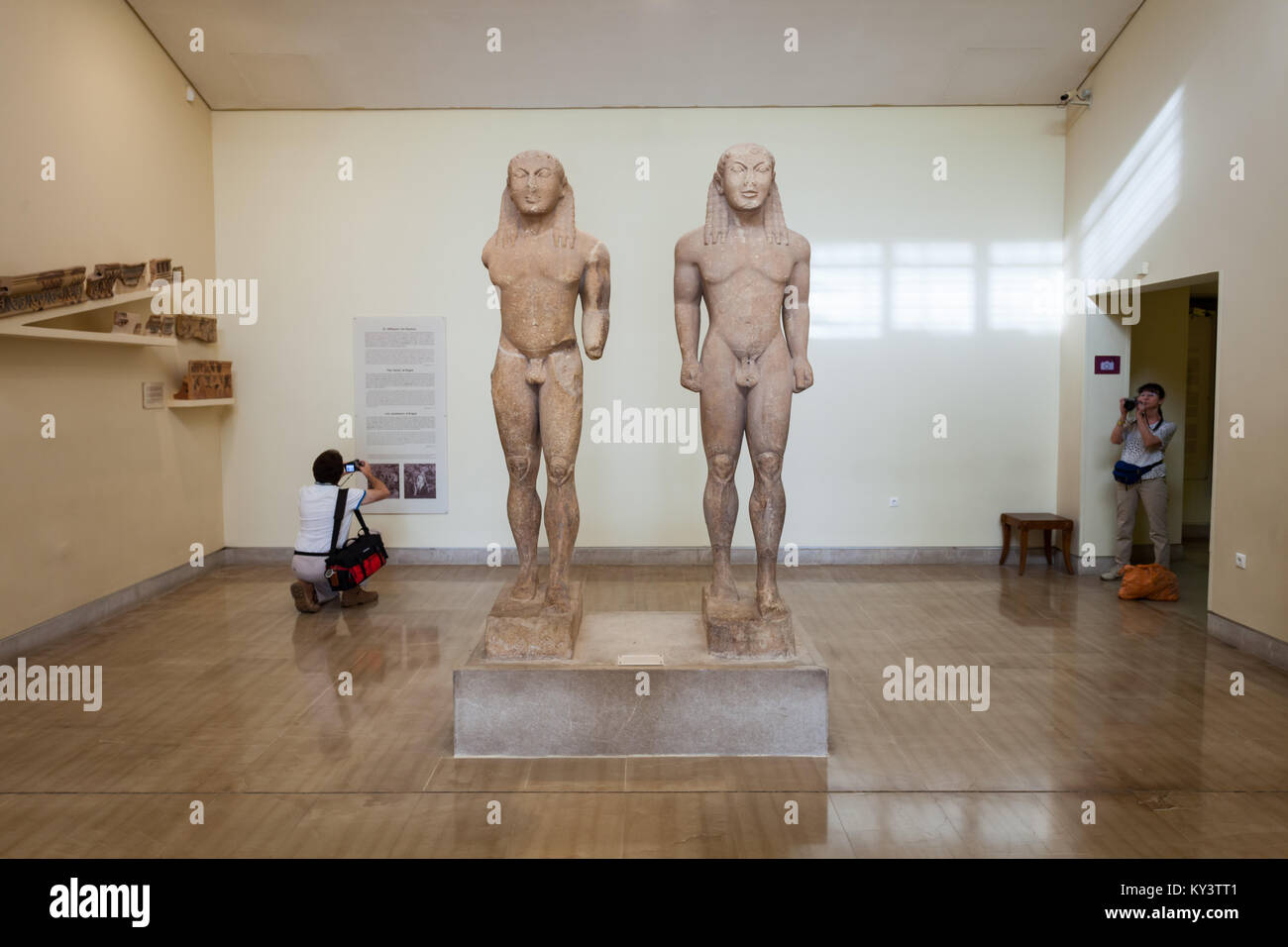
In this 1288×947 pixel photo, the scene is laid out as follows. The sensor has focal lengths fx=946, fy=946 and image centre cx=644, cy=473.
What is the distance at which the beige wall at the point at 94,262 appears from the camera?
253 inches

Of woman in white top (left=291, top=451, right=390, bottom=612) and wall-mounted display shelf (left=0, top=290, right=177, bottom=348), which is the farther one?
woman in white top (left=291, top=451, right=390, bottom=612)

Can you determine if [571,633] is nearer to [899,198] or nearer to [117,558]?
[117,558]

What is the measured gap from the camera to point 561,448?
5.03 meters

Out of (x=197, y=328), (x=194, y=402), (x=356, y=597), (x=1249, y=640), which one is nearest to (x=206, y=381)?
(x=194, y=402)

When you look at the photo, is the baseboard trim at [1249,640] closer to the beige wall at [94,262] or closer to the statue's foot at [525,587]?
the statue's foot at [525,587]

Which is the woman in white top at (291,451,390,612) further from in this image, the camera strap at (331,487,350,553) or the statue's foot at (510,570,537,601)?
the statue's foot at (510,570,537,601)

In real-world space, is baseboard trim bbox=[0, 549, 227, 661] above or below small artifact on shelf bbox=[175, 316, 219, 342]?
below

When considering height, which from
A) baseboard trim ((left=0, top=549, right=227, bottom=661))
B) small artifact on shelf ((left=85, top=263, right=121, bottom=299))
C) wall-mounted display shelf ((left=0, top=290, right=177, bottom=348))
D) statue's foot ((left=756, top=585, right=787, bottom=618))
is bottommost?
baseboard trim ((left=0, top=549, right=227, bottom=661))

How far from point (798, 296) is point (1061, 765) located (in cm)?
267

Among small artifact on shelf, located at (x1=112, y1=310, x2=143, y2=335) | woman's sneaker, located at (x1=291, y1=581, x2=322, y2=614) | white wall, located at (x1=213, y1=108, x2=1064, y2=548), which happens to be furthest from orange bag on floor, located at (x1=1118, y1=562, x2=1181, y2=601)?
small artifact on shelf, located at (x1=112, y1=310, x2=143, y2=335)

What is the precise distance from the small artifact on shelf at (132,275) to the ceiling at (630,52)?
7.43 feet

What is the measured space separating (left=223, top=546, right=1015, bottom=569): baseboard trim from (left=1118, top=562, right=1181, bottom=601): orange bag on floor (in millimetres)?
1617

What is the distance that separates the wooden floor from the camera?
3834mm

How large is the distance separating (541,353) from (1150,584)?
5.73 m
